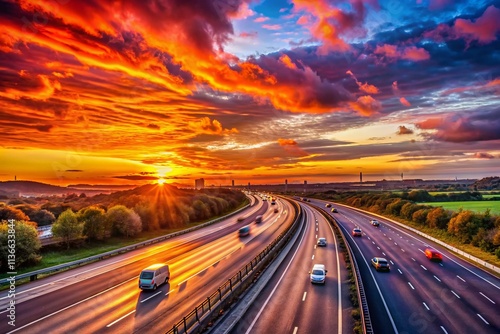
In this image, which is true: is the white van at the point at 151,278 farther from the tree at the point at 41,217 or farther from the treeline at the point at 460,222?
the tree at the point at 41,217


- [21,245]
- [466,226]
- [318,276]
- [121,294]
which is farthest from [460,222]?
[21,245]

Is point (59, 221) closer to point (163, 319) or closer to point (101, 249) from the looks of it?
point (101, 249)

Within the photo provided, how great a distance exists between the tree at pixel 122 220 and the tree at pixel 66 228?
10182mm

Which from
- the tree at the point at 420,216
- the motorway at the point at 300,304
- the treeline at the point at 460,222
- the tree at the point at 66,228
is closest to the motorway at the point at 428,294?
the motorway at the point at 300,304

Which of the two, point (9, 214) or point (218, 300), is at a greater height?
point (9, 214)

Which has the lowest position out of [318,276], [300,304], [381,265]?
[300,304]

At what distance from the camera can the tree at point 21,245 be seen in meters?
39.3

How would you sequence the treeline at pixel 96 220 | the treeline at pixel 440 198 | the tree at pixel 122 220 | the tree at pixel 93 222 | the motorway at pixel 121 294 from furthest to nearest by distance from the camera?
the treeline at pixel 440 198 → the tree at pixel 122 220 → the tree at pixel 93 222 → the treeline at pixel 96 220 → the motorway at pixel 121 294

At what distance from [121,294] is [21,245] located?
19420 mm

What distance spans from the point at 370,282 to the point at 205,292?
18.4 metres

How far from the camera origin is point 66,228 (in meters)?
52.2

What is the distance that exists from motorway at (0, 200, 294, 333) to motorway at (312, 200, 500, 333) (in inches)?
617

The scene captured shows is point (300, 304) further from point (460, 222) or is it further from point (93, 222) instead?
point (460, 222)

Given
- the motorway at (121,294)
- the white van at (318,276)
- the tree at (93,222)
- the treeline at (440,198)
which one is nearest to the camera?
the motorway at (121,294)
